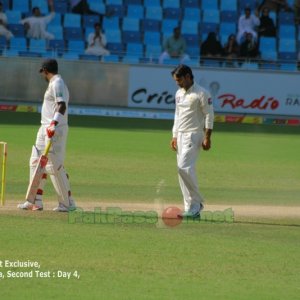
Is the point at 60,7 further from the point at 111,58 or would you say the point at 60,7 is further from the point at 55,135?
the point at 55,135

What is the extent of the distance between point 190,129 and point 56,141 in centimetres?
160

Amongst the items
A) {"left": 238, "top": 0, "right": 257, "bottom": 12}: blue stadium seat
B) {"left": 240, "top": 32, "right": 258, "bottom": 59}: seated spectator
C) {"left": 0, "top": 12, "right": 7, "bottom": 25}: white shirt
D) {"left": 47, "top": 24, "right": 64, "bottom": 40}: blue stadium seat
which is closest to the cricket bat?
{"left": 0, "top": 12, "right": 7, "bottom": 25}: white shirt

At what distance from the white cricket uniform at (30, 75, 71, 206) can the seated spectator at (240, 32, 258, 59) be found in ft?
60.5

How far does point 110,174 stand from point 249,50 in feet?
46.7

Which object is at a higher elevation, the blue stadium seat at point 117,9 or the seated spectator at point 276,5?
the seated spectator at point 276,5

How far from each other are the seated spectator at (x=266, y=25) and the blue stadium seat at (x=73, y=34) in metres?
5.46

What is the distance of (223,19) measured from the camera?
32875 millimetres

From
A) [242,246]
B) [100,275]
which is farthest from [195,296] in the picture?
[242,246]

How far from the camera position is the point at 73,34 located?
3128 centimetres

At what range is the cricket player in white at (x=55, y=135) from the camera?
40.7 ft

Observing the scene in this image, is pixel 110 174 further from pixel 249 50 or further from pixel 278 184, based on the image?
pixel 249 50

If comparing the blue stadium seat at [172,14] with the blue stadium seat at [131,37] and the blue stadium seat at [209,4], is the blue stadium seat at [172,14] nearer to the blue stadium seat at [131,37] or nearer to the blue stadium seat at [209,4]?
the blue stadium seat at [209,4]

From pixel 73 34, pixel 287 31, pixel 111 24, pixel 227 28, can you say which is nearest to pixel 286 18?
pixel 287 31

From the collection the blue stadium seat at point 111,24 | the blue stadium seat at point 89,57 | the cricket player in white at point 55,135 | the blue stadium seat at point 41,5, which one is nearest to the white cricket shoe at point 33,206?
the cricket player in white at point 55,135
